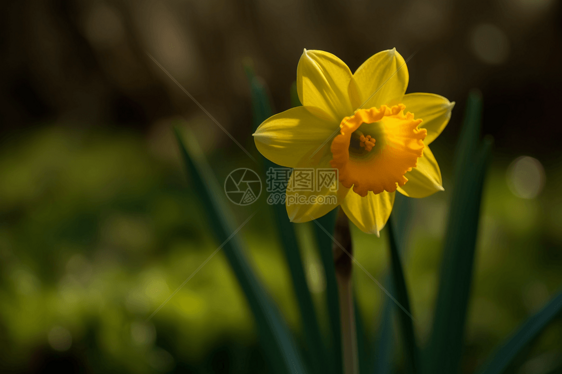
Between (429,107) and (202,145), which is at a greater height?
(429,107)

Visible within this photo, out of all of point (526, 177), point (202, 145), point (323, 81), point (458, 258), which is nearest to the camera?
point (323, 81)

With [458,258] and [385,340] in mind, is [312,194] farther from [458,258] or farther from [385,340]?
[385,340]

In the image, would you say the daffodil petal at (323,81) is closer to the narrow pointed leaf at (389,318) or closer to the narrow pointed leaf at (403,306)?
the narrow pointed leaf at (403,306)

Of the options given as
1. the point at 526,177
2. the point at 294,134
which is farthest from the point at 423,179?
the point at 526,177

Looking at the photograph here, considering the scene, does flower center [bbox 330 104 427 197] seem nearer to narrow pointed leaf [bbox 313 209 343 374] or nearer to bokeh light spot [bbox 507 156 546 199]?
narrow pointed leaf [bbox 313 209 343 374]

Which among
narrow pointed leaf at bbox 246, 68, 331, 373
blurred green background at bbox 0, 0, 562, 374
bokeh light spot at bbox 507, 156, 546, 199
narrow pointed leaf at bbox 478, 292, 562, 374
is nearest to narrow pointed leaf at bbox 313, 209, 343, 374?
narrow pointed leaf at bbox 246, 68, 331, 373

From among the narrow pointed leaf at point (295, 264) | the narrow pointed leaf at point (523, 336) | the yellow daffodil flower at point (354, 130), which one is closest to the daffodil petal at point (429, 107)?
the yellow daffodil flower at point (354, 130)

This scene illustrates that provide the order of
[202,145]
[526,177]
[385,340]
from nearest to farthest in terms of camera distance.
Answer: [385,340] → [526,177] → [202,145]
